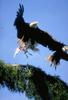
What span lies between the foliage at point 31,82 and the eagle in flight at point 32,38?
0.67m

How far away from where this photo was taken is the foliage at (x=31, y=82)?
11539 millimetres

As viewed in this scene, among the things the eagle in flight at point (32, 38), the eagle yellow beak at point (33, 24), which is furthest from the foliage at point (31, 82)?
the eagle yellow beak at point (33, 24)

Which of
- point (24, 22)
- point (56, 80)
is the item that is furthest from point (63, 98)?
point (24, 22)

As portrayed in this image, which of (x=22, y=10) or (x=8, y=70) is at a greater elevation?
(x=22, y=10)

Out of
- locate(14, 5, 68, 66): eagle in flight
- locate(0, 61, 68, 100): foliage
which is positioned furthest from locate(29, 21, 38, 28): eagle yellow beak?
locate(0, 61, 68, 100): foliage

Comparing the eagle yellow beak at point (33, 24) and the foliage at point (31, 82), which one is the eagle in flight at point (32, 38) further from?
the foliage at point (31, 82)

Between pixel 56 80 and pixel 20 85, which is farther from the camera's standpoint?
pixel 56 80

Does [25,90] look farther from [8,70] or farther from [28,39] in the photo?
[28,39]

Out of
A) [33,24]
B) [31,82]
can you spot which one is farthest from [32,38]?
[31,82]

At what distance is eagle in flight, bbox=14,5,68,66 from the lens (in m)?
11.8

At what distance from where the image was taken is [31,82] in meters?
11.9

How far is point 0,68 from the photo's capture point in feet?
37.8

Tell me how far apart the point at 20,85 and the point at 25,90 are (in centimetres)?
23

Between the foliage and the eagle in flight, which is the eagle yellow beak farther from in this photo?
the foliage
